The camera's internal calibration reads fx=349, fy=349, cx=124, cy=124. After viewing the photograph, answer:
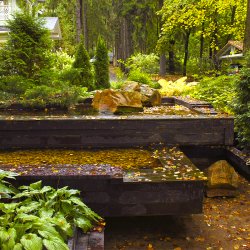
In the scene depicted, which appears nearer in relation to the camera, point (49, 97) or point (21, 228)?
point (21, 228)

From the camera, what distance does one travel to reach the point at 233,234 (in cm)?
539

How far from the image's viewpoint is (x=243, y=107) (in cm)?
793

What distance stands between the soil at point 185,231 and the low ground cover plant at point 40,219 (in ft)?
3.93

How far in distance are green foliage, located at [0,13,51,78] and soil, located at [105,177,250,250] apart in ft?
21.3

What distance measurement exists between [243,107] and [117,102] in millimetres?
3058

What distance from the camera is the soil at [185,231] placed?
5.09 m

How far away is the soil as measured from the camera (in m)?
5.09

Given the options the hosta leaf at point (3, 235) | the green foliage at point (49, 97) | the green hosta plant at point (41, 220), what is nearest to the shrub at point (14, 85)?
the green foliage at point (49, 97)

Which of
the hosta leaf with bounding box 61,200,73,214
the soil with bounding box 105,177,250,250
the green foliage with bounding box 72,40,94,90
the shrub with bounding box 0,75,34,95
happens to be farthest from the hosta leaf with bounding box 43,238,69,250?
the green foliage with bounding box 72,40,94,90

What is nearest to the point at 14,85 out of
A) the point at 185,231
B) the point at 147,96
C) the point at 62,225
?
the point at 147,96

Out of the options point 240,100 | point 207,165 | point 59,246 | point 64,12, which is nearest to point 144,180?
point 59,246

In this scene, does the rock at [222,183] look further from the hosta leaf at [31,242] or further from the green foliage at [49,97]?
the hosta leaf at [31,242]

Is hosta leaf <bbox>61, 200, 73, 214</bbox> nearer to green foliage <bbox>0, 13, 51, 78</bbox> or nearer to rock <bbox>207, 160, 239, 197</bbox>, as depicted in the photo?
rock <bbox>207, 160, 239, 197</bbox>

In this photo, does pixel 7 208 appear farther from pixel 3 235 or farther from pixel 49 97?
pixel 49 97
